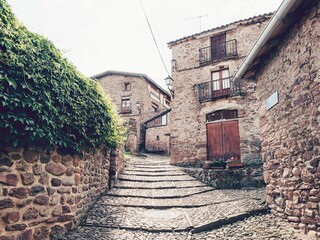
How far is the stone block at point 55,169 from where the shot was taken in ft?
9.71

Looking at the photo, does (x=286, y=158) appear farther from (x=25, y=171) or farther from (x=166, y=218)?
(x=25, y=171)

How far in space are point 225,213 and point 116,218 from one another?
6.60 feet

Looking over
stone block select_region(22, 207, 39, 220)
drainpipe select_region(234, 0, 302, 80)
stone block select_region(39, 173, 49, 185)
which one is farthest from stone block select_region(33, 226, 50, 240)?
drainpipe select_region(234, 0, 302, 80)

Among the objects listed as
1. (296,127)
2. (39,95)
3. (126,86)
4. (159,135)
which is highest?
(126,86)

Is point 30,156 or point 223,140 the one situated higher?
point 223,140

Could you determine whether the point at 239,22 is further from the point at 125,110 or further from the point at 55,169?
the point at 125,110

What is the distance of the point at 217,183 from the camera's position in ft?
22.0

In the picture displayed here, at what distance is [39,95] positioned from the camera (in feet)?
8.77

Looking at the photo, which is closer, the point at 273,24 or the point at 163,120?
the point at 273,24

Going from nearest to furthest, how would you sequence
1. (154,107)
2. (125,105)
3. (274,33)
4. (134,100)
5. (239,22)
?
1. (274,33)
2. (239,22)
3. (134,100)
4. (125,105)
5. (154,107)

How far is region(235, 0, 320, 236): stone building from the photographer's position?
2.66m

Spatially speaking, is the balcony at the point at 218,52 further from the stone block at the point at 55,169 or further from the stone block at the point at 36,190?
the stone block at the point at 36,190

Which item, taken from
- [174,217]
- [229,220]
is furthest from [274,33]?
[174,217]

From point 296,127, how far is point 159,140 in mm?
14886
